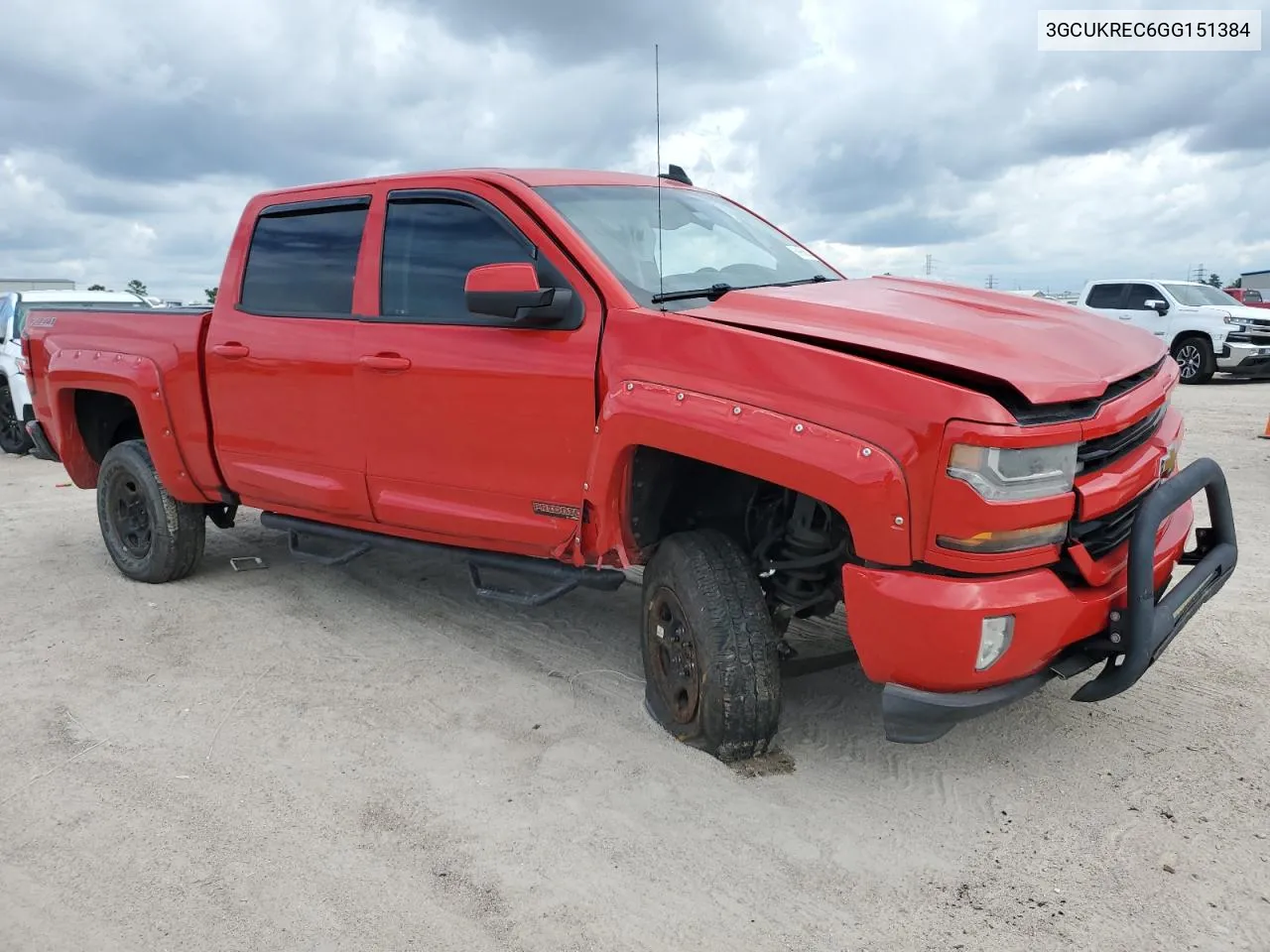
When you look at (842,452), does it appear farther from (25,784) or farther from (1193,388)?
(1193,388)

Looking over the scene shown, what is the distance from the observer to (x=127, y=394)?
5207mm

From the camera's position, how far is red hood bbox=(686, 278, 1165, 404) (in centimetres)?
268

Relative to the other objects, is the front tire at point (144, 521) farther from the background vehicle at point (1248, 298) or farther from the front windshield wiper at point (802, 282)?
the background vehicle at point (1248, 298)

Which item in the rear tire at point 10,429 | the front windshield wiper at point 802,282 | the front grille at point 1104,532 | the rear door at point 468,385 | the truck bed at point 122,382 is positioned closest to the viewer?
the front grille at point 1104,532

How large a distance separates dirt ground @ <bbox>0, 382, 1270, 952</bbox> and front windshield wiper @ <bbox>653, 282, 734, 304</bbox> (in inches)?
60.3

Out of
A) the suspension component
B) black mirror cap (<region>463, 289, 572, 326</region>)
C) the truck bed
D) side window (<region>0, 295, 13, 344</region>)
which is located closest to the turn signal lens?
the suspension component

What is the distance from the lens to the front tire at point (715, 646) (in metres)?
3.20

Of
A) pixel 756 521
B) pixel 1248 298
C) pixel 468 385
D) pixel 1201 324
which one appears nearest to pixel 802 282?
pixel 756 521

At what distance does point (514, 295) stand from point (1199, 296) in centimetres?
1601

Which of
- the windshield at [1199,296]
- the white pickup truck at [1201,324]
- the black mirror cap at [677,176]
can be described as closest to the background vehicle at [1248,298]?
the windshield at [1199,296]

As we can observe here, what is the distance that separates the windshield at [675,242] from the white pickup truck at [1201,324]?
43.7ft

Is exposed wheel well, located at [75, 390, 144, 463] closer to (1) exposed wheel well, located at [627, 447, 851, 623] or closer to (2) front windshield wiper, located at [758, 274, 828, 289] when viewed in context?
(1) exposed wheel well, located at [627, 447, 851, 623]

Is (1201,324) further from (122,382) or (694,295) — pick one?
(122,382)

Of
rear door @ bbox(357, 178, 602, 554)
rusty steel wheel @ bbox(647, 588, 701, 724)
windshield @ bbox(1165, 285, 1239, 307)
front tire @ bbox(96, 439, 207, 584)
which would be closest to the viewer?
rusty steel wheel @ bbox(647, 588, 701, 724)
